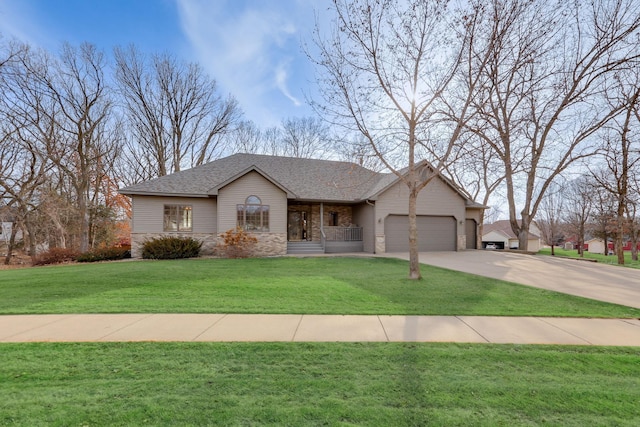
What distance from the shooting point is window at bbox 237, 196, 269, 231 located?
15.2 m

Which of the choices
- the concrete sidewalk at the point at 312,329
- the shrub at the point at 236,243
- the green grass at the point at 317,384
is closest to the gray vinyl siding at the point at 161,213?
the shrub at the point at 236,243

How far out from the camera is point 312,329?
4.19 meters

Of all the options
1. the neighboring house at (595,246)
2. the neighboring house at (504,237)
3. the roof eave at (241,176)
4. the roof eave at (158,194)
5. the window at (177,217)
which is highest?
the roof eave at (241,176)

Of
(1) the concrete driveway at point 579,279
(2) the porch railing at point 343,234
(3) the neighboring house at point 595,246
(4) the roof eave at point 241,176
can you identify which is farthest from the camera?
(3) the neighboring house at point 595,246

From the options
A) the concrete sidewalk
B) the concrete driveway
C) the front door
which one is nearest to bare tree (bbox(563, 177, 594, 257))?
the concrete driveway

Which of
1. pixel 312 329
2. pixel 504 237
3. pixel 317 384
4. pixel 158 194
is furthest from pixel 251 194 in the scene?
pixel 504 237

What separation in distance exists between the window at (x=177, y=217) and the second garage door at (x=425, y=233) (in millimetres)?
11472

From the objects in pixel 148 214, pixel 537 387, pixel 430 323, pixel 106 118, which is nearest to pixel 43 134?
pixel 106 118

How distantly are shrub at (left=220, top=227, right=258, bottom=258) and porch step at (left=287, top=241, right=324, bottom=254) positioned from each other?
2.41 m

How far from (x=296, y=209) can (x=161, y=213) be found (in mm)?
7780

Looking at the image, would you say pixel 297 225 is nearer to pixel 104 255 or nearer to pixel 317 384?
pixel 104 255

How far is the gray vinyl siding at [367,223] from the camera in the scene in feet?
54.6

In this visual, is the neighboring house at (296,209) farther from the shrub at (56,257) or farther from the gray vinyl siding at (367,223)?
the shrub at (56,257)

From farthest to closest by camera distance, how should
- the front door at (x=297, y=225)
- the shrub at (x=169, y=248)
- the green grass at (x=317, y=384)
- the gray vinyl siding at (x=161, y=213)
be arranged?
the front door at (x=297, y=225) < the gray vinyl siding at (x=161, y=213) < the shrub at (x=169, y=248) < the green grass at (x=317, y=384)
